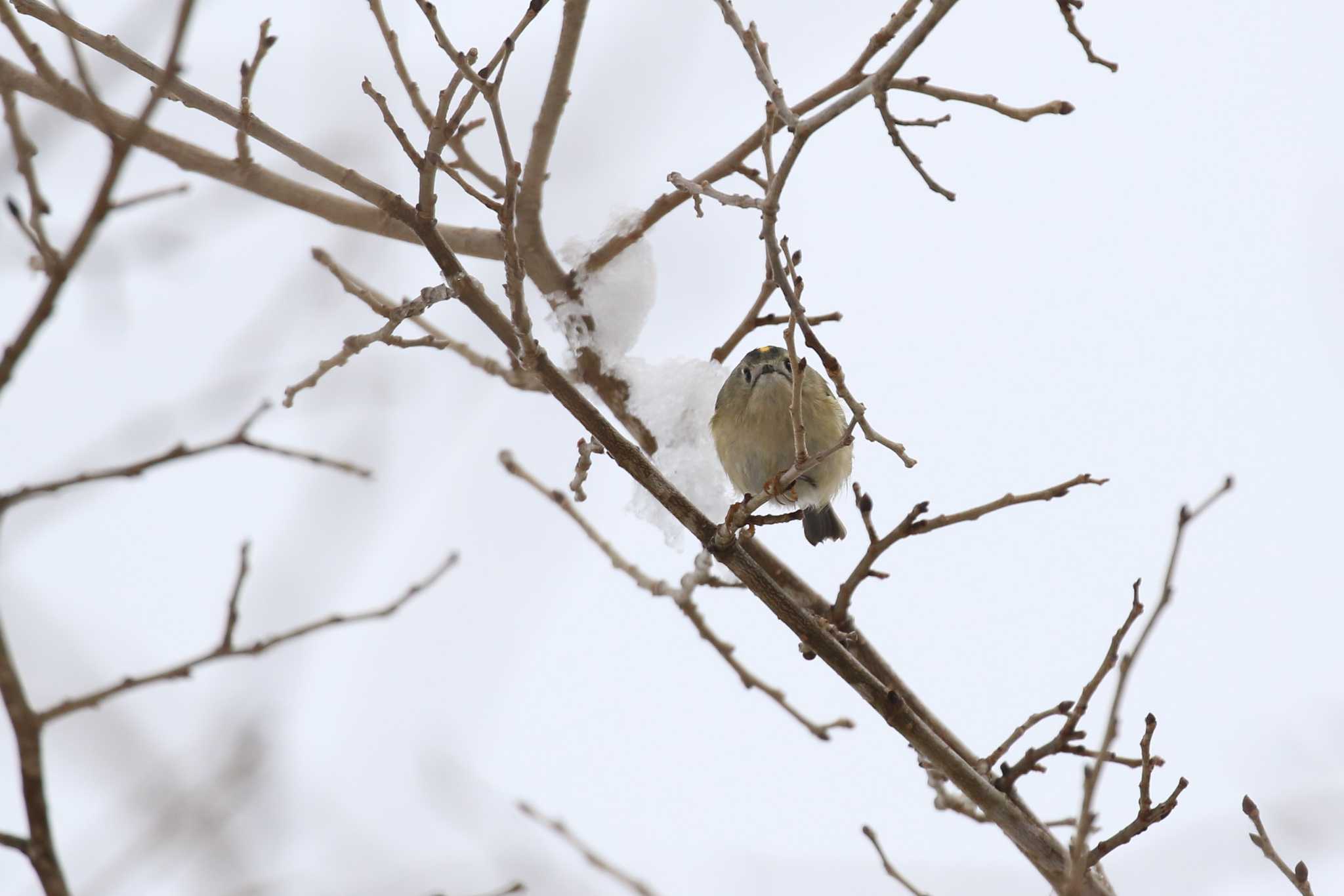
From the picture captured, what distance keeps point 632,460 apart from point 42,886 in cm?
142

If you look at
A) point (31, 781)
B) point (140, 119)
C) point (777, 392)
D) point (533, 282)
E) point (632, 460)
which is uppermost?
point (777, 392)

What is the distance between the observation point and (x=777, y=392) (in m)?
4.75

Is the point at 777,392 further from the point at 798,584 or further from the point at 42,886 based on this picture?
the point at 42,886

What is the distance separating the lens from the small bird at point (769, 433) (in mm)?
4656

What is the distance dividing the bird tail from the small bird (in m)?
0.13

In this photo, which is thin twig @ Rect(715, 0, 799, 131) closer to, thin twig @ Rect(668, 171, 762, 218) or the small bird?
thin twig @ Rect(668, 171, 762, 218)

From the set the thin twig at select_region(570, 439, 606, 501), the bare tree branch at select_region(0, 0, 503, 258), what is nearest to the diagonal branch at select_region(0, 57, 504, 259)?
the bare tree branch at select_region(0, 0, 503, 258)

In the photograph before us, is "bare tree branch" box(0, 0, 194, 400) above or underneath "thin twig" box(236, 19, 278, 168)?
underneath

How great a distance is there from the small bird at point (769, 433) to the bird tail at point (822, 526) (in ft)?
0.43

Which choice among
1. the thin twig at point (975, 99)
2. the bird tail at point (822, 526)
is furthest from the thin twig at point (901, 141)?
the bird tail at point (822, 526)

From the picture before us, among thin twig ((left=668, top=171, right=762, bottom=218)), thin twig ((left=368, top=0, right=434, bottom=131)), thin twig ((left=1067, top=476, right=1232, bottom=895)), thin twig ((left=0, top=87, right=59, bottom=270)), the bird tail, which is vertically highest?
the bird tail

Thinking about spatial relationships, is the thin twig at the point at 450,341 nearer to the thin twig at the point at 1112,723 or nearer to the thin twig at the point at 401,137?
the thin twig at the point at 401,137

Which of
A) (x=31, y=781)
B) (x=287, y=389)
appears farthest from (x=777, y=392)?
(x=31, y=781)

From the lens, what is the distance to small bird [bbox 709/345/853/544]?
4656 millimetres
